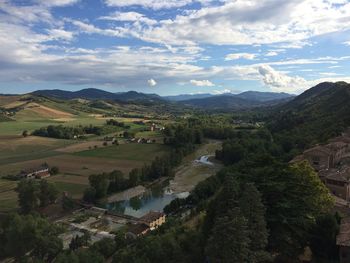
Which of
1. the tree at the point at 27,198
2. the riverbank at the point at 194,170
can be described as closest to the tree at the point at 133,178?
the riverbank at the point at 194,170

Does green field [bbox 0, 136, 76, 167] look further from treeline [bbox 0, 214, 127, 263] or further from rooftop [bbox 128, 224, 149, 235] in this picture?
treeline [bbox 0, 214, 127, 263]

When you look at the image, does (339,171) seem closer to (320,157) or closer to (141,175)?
(320,157)

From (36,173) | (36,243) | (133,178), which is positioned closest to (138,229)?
(36,243)

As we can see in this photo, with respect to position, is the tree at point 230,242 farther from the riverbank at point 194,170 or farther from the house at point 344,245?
the riverbank at point 194,170

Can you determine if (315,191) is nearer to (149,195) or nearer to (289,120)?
(149,195)

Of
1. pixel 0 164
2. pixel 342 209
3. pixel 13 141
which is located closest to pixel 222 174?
pixel 342 209
